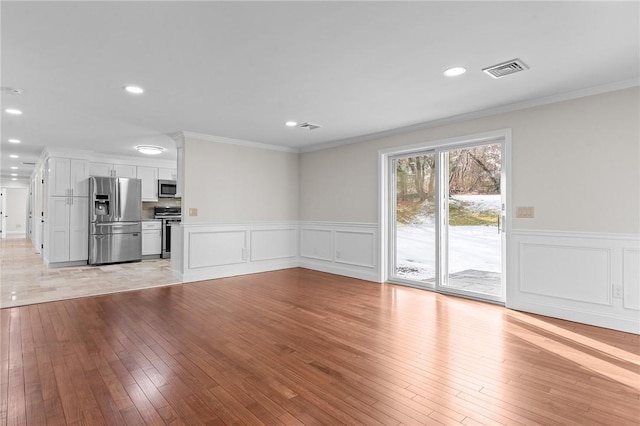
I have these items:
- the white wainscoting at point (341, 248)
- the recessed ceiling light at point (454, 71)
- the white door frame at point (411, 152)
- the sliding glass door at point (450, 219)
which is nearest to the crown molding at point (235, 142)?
the white wainscoting at point (341, 248)

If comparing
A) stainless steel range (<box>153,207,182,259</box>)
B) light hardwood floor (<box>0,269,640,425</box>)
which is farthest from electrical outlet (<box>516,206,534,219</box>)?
stainless steel range (<box>153,207,182,259</box>)

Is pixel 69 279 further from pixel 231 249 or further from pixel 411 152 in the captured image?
pixel 411 152

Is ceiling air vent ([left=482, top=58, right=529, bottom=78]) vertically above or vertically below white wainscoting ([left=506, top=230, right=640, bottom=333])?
above

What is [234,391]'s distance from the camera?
2.20 meters

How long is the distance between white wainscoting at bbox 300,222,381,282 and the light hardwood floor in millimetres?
1600

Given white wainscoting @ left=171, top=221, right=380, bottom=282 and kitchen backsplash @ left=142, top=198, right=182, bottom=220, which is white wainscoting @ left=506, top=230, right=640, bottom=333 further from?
kitchen backsplash @ left=142, top=198, right=182, bottom=220

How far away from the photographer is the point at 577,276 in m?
3.62

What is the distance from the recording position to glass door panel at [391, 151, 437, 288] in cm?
511

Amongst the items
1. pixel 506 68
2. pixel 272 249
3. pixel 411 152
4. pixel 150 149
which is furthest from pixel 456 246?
pixel 150 149

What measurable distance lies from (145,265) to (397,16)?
7.09 meters

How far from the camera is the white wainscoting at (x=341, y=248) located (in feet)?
18.9

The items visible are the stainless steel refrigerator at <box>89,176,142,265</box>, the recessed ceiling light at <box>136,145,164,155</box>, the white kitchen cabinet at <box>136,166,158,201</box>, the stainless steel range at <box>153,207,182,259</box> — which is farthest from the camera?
the stainless steel range at <box>153,207,182,259</box>

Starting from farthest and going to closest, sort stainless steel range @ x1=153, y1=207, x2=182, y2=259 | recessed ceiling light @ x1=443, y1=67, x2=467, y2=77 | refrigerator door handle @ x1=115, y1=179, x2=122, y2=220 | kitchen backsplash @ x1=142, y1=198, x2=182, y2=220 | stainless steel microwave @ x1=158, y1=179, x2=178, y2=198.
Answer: kitchen backsplash @ x1=142, y1=198, x2=182, y2=220
stainless steel microwave @ x1=158, y1=179, x2=178, y2=198
stainless steel range @ x1=153, y1=207, x2=182, y2=259
refrigerator door handle @ x1=115, y1=179, x2=122, y2=220
recessed ceiling light @ x1=443, y1=67, x2=467, y2=77

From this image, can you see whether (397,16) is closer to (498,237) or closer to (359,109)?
(359,109)
